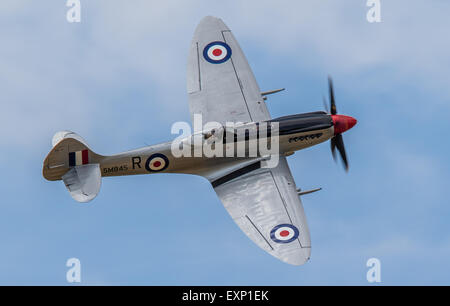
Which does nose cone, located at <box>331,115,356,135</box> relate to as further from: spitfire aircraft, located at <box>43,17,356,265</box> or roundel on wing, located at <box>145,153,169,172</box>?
roundel on wing, located at <box>145,153,169,172</box>

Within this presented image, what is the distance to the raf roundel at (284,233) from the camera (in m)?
23.2

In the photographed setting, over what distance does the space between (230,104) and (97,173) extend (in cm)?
470

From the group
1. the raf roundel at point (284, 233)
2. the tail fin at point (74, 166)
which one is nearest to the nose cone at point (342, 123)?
the raf roundel at point (284, 233)

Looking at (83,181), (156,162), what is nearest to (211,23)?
(156,162)

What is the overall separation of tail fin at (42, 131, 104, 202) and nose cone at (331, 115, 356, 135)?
22.0 feet

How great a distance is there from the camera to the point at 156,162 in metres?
25.0

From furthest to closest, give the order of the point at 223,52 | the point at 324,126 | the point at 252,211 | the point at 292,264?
1. the point at 223,52
2. the point at 324,126
3. the point at 252,211
4. the point at 292,264

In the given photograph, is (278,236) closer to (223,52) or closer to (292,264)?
(292,264)

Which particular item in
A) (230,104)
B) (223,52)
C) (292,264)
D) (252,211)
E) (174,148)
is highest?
(223,52)

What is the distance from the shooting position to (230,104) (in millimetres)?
26578

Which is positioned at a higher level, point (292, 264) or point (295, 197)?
point (295, 197)

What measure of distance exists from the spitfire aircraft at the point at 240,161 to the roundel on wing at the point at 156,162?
27 millimetres

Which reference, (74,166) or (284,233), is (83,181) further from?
(284,233)

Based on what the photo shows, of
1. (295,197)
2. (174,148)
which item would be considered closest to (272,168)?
(295,197)
